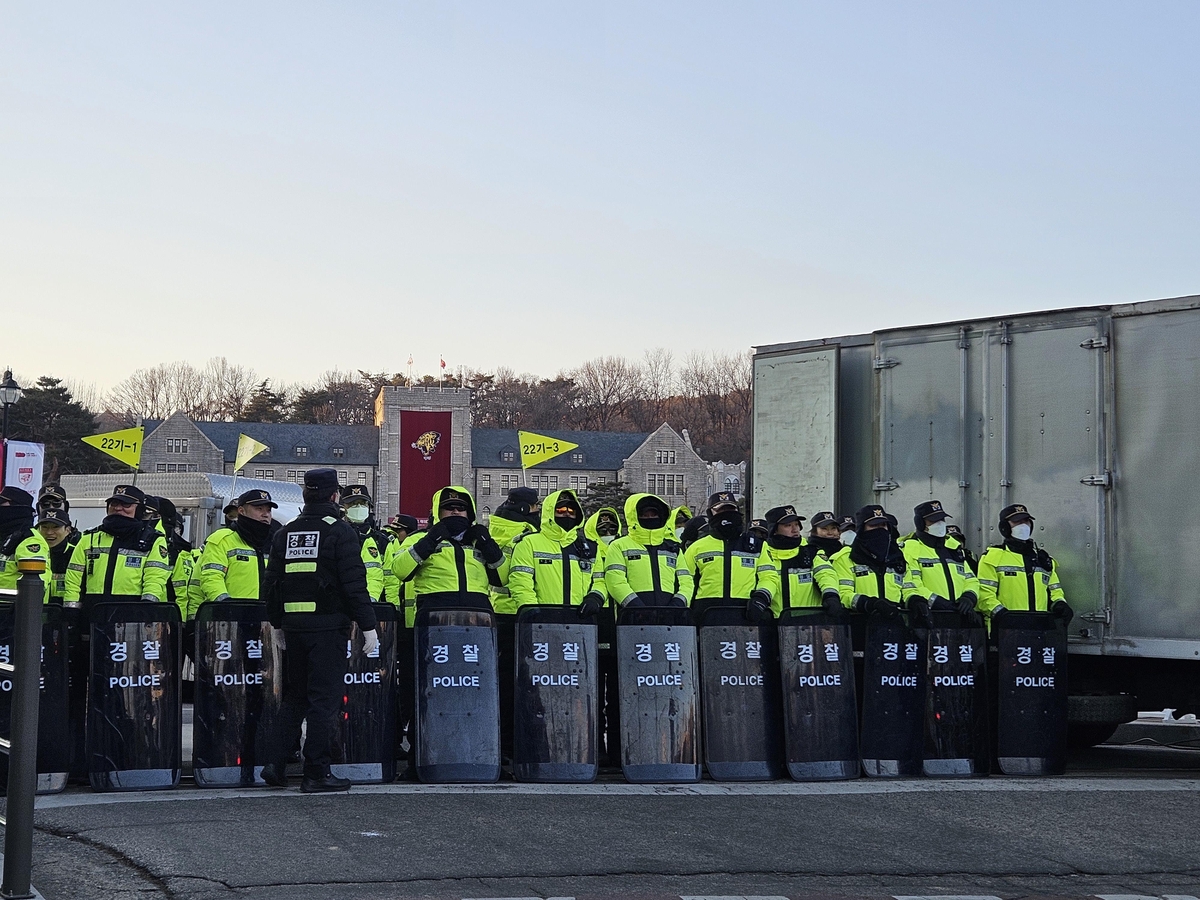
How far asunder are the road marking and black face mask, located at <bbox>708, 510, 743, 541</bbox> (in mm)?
1831

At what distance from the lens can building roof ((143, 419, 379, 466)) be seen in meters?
125

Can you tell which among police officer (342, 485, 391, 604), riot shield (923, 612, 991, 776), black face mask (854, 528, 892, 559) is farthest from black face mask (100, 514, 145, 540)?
riot shield (923, 612, 991, 776)

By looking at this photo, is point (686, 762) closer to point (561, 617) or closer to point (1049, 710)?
point (561, 617)

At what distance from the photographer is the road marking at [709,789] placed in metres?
8.42

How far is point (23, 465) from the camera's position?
2088cm

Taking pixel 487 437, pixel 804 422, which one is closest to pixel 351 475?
pixel 487 437

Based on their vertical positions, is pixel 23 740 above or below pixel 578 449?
below

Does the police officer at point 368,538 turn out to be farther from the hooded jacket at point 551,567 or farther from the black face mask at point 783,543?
the black face mask at point 783,543

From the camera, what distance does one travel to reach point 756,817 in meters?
8.05

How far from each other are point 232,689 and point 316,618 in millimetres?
844

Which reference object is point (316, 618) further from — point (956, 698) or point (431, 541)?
point (956, 698)

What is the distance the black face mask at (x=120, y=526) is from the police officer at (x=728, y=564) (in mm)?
3930

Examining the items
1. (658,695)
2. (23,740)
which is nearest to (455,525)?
(658,695)

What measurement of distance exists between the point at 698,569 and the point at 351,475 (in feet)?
388
